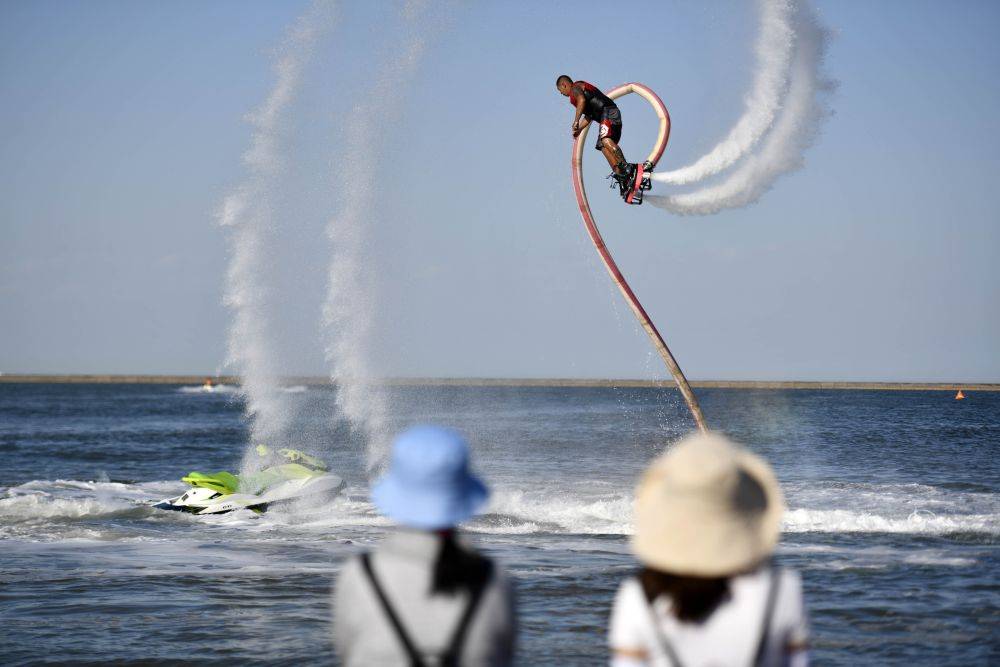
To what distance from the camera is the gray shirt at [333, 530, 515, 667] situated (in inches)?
123

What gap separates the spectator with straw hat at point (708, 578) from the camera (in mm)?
2996

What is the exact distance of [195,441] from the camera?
167ft

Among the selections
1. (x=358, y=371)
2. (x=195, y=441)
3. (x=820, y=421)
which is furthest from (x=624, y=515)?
Result: (x=820, y=421)

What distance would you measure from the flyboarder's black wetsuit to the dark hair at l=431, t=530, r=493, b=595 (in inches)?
348

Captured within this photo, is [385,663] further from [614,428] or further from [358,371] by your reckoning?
[614,428]

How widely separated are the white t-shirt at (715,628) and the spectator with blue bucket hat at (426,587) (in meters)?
0.38

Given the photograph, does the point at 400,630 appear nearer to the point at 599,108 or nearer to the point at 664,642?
the point at 664,642

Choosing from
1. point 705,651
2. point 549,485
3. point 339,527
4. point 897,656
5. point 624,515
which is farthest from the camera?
point 549,485

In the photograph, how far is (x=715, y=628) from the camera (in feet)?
9.98

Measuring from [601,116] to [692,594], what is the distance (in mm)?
9012


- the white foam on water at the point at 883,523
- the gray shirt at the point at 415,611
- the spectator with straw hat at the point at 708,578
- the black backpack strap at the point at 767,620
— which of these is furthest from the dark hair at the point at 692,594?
the white foam on water at the point at 883,523

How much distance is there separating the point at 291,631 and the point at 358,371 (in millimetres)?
17363

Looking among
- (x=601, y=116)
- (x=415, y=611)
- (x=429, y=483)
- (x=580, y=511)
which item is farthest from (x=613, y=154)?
(x=580, y=511)

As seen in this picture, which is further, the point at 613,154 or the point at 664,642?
the point at 613,154
